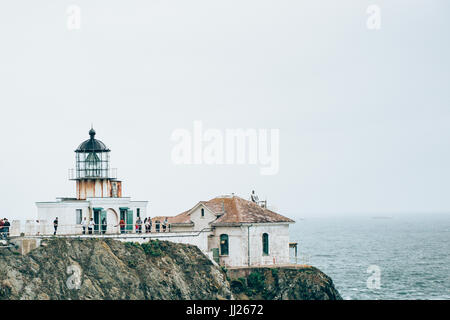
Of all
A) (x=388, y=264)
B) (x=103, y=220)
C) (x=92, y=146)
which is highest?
(x=92, y=146)

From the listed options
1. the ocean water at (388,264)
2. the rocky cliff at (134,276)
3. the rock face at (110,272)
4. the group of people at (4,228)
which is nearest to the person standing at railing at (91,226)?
the rocky cliff at (134,276)

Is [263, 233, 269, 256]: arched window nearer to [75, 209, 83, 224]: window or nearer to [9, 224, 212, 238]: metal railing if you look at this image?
[9, 224, 212, 238]: metal railing

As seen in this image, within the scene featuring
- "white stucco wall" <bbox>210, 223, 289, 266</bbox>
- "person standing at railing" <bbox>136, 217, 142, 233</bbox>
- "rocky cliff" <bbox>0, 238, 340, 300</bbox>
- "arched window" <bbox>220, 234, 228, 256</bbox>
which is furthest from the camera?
"arched window" <bbox>220, 234, 228, 256</bbox>

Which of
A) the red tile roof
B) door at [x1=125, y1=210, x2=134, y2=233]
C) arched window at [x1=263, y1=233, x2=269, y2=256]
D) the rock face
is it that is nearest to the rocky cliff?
the rock face

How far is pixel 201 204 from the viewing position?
6481 centimetres

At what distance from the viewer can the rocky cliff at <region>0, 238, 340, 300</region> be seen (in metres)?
Result: 52.1

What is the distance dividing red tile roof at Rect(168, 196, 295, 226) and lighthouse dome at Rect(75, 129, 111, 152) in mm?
8052

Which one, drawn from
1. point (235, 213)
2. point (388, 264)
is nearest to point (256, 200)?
point (235, 213)

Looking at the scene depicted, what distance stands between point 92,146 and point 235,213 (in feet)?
37.2

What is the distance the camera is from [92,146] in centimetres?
6269

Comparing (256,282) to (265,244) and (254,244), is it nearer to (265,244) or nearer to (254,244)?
(254,244)

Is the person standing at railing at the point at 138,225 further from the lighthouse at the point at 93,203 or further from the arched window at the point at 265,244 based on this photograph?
the arched window at the point at 265,244

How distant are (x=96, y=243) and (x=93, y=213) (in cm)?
518
